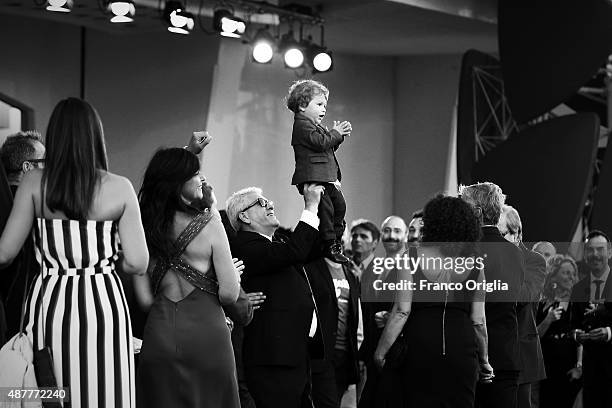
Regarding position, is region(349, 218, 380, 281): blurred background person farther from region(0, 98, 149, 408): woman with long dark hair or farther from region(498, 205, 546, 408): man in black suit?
region(0, 98, 149, 408): woman with long dark hair

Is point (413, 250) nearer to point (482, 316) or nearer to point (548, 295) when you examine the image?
point (482, 316)

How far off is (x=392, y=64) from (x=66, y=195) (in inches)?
404

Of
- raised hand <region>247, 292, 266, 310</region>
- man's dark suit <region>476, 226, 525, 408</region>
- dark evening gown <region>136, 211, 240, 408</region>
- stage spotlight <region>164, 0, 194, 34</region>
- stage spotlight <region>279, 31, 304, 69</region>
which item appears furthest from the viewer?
stage spotlight <region>279, 31, 304, 69</region>

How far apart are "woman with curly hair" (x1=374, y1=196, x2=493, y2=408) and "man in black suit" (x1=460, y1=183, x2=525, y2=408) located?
45 centimetres

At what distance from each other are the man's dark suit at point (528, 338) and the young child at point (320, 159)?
3.41ft

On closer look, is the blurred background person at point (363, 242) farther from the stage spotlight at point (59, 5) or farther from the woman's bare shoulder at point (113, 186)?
the woman's bare shoulder at point (113, 186)

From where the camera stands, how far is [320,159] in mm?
5367

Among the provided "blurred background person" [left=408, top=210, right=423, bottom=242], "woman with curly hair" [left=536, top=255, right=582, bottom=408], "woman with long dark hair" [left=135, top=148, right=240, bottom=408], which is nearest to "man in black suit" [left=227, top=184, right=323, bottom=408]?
"woman with long dark hair" [left=135, top=148, right=240, bottom=408]

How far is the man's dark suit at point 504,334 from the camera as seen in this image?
5441 mm

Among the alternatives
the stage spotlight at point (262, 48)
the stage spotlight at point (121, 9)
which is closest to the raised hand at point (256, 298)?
the stage spotlight at point (121, 9)

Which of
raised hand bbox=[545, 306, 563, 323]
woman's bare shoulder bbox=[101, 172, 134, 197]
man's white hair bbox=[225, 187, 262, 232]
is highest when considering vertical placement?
woman's bare shoulder bbox=[101, 172, 134, 197]

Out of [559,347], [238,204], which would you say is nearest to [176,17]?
[559,347]

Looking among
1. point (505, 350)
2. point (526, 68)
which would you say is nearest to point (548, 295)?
point (505, 350)

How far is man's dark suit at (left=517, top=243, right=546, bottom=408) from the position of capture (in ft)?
18.9
